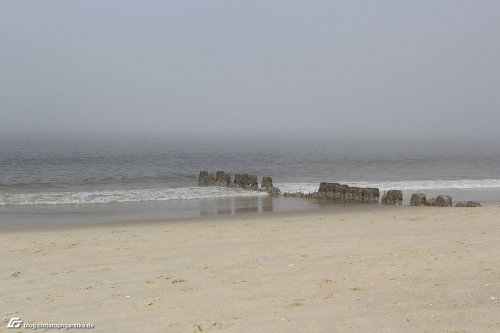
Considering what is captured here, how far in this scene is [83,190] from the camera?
95.6 ft

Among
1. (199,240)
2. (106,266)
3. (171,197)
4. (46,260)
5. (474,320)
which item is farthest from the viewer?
(171,197)

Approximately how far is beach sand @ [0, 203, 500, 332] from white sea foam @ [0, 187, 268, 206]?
36.6ft

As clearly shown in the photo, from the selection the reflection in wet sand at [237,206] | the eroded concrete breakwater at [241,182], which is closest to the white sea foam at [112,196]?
the eroded concrete breakwater at [241,182]

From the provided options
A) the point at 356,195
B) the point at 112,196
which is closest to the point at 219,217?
the point at 356,195

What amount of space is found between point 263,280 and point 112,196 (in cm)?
1919

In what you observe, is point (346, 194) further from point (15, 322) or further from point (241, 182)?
point (15, 322)

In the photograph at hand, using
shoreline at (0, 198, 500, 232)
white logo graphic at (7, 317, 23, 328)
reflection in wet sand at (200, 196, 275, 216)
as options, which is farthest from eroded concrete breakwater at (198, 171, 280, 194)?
white logo graphic at (7, 317, 23, 328)

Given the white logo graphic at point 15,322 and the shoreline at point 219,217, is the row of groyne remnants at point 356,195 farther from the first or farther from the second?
the white logo graphic at point 15,322

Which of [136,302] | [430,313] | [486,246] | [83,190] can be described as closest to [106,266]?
[136,302]

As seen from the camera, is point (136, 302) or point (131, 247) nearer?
point (136, 302)

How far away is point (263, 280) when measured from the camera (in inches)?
302

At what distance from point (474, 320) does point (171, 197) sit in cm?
2068

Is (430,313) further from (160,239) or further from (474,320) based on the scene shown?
(160,239)

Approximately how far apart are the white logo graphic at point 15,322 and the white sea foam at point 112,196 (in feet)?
58.6
